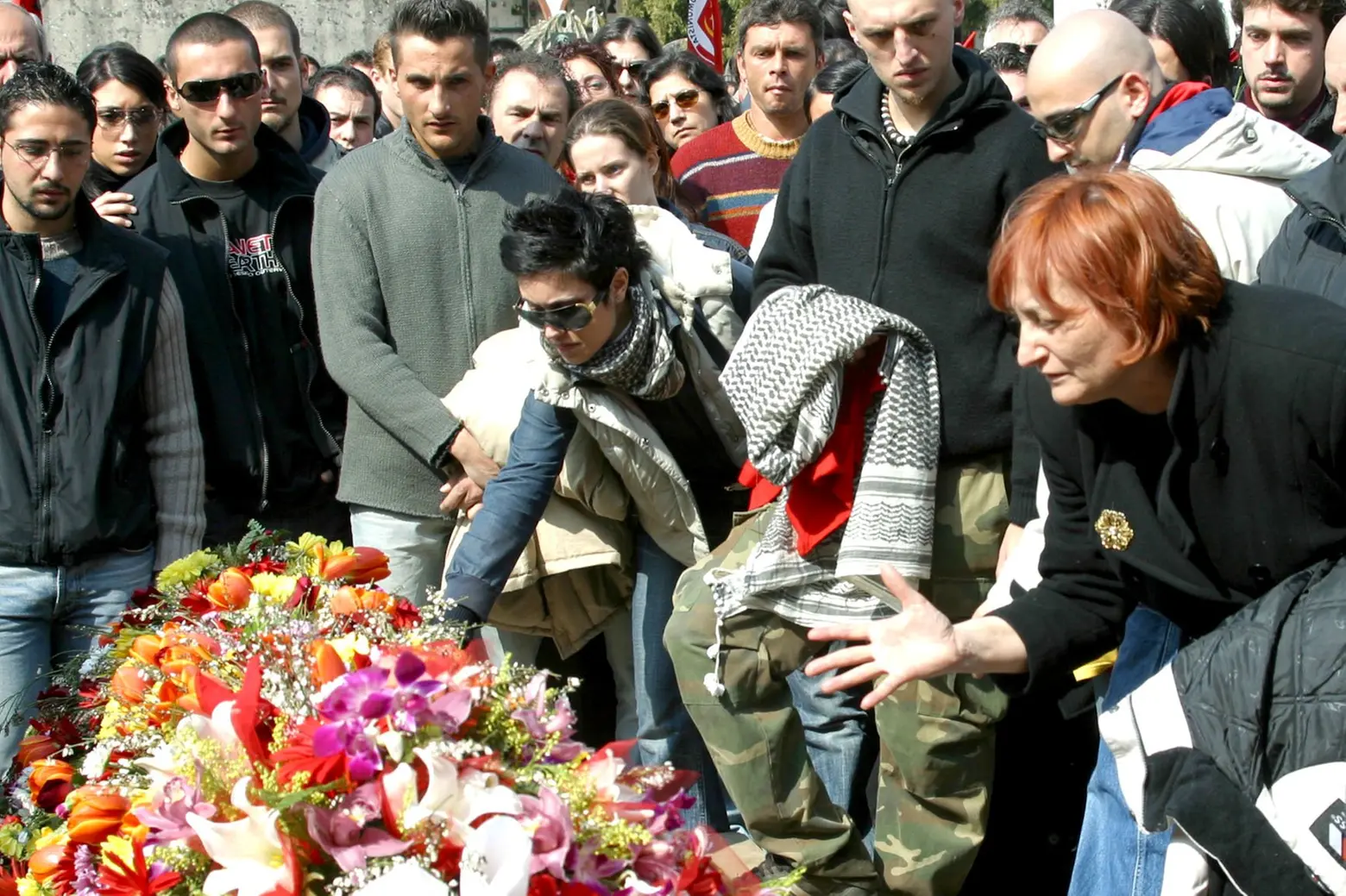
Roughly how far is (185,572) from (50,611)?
88cm

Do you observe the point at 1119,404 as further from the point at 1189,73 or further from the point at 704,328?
the point at 1189,73

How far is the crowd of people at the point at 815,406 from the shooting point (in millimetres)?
2488

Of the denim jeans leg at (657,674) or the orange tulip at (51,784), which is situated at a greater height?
the orange tulip at (51,784)

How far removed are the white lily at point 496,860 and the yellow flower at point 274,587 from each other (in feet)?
3.32

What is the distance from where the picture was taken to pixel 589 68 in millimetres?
6809

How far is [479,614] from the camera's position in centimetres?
365

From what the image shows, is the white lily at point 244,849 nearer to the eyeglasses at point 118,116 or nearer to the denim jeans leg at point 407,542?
the denim jeans leg at point 407,542

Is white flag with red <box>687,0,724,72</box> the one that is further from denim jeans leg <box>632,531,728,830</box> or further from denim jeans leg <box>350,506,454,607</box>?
denim jeans leg <box>632,531,728,830</box>

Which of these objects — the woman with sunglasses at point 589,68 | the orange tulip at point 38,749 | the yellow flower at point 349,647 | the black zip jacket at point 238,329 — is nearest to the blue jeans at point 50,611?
the black zip jacket at point 238,329

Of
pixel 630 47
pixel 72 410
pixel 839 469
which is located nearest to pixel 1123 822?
pixel 839 469

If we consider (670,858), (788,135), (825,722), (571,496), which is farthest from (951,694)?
(788,135)

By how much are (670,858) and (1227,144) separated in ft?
6.41

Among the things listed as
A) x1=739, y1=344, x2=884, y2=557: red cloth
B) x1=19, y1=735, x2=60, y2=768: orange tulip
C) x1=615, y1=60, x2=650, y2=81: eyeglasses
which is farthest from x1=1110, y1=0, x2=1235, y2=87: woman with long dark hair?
x1=615, y1=60, x2=650, y2=81: eyeglasses

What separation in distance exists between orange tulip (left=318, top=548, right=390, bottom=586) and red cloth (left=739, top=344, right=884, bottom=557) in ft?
3.05
